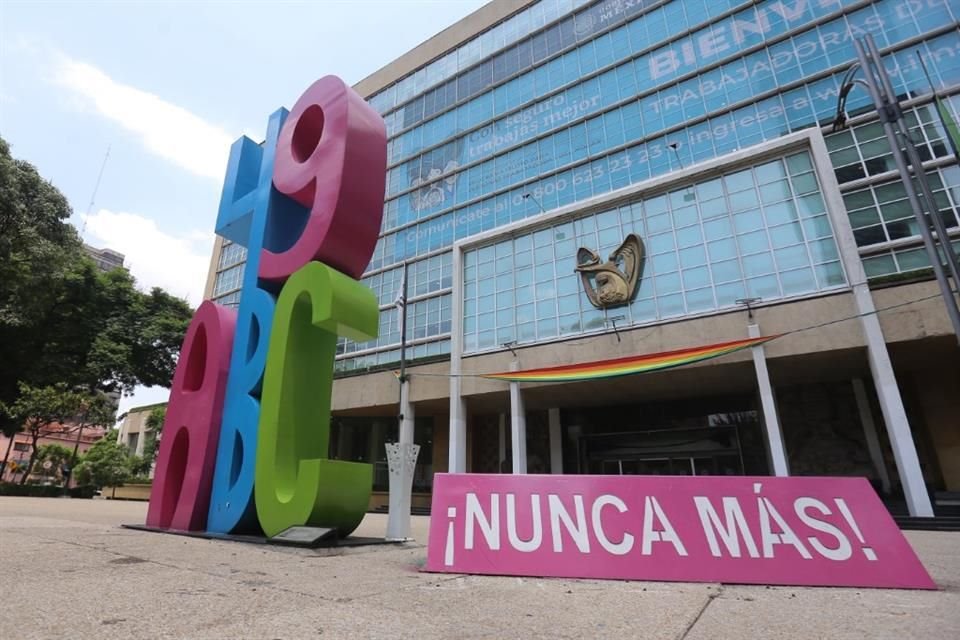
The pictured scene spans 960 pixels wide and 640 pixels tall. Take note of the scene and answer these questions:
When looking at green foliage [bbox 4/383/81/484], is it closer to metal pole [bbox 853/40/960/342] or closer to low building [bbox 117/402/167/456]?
low building [bbox 117/402/167/456]

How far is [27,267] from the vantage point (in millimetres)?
24172

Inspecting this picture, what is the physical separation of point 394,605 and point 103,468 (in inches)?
1426

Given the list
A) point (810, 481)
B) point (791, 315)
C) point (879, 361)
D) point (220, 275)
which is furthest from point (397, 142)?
point (810, 481)

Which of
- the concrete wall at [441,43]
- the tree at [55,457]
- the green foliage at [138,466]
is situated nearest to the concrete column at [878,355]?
the concrete wall at [441,43]

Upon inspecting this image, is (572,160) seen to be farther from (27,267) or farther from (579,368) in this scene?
(27,267)

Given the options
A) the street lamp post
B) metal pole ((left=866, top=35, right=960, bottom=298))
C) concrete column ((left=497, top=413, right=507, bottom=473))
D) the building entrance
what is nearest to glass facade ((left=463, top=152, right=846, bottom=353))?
concrete column ((left=497, top=413, right=507, bottom=473))

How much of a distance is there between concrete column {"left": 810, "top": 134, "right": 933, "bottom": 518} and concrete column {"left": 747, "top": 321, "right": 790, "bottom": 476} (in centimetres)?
274

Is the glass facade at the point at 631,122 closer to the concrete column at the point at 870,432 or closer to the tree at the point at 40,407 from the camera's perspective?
the concrete column at the point at 870,432

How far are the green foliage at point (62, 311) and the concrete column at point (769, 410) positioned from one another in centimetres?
3240

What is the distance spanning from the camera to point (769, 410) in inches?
597

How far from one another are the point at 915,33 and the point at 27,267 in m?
40.2

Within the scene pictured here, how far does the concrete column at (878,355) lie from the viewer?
43.5 ft

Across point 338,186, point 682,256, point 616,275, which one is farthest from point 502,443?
point 338,186

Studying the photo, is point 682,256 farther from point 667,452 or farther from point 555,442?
point 555,442
